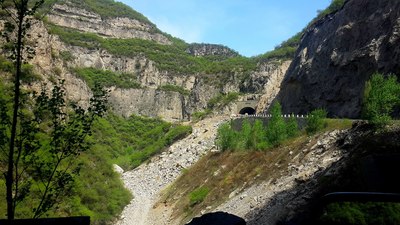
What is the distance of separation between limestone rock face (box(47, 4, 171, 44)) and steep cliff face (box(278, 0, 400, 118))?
114m

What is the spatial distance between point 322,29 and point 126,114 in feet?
258

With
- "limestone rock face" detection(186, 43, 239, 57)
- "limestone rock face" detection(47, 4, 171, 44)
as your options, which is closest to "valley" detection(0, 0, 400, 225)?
"limestone rock face" detection(47, 4, 171, 44)

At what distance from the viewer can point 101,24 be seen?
15838 centimetres

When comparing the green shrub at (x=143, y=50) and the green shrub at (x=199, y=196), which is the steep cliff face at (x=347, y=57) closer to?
the green shrub at (x=199, y=196)

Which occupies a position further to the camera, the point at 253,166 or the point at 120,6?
the point at 120,6

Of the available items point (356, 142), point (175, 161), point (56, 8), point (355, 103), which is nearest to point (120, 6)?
point (56, 8)

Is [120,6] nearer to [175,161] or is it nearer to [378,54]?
[175,161]

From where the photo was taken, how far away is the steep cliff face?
32.4m

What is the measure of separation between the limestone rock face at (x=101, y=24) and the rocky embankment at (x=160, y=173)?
9804cm

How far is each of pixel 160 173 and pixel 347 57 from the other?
86.7 ft

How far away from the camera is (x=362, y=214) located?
2.39 metres

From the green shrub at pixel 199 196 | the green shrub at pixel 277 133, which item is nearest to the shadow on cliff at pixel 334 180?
the green shrub at pixel 277 133

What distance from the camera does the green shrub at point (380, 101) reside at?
19.0 metres

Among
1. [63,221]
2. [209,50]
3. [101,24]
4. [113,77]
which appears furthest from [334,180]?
[209,50]
